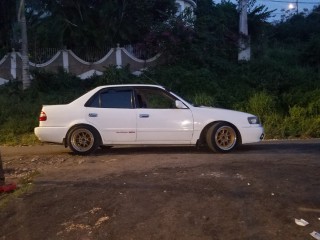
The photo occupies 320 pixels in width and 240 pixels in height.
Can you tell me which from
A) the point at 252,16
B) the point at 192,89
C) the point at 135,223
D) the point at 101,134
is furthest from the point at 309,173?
the point at 252,16

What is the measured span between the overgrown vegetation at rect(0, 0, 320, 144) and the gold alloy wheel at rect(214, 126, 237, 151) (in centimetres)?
442

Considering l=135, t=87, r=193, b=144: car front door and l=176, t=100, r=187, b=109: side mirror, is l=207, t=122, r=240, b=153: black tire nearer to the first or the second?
l=135, t=87, r=193, b=144: car front door

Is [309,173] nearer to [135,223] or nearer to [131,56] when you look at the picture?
[135,223]

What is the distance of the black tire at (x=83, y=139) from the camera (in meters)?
10.3

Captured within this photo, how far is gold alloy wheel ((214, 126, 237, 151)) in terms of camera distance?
10305mm

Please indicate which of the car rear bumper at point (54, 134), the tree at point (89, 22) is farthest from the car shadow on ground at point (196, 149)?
the tree at point (89, 22)

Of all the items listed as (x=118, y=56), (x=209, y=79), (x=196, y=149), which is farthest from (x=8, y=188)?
(x=118, y=56)

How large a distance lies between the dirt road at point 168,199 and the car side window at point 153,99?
160 centimetres

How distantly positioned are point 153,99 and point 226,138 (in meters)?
1.63

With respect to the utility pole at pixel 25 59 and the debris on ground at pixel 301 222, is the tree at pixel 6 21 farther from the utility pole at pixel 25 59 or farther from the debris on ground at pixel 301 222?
the debris on ground at pixel 301 222

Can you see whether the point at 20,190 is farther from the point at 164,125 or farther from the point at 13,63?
the point at 13,63

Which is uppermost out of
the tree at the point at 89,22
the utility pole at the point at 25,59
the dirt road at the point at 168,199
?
the tree at the point at 89,22

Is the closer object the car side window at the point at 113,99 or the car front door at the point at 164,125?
the car front door at the point at 164,125

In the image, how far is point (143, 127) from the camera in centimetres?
1035
